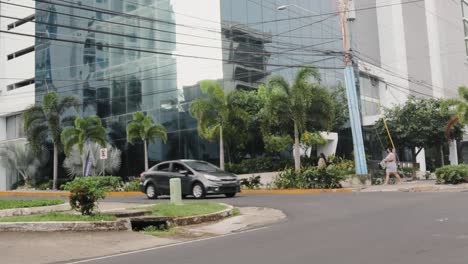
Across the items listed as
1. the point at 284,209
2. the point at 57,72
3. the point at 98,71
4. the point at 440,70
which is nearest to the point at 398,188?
the point at 284,209

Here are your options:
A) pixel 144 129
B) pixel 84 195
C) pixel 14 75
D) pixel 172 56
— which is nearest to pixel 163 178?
pixel 84 195

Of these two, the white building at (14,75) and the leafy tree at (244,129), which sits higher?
the white building at (14,75)

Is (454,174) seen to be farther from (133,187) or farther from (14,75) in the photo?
(14,75)

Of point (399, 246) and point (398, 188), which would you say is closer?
point (399, 246)

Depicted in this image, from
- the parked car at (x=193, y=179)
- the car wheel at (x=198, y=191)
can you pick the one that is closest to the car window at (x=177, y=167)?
the parked car at (x=193, y=179)

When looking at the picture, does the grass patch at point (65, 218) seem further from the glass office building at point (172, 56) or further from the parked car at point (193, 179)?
the glass office building at point (172, 56)

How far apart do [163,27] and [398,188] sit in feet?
73.8

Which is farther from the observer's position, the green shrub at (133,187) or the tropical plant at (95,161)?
the tropical plant at (95,161)

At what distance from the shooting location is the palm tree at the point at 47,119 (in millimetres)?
38094

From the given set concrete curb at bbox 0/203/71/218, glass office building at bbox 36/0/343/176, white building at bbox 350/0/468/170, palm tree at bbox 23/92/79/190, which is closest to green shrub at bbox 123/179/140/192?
glass office building at bbox 36/0/343/176

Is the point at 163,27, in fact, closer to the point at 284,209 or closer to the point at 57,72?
the point at 57,72

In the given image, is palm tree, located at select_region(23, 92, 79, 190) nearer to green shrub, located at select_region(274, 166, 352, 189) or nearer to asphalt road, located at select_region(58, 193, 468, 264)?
green shrub, located at select_region(274, 166, 352, 189)

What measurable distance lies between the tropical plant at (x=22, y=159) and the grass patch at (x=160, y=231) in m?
32.3

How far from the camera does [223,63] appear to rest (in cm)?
3534
